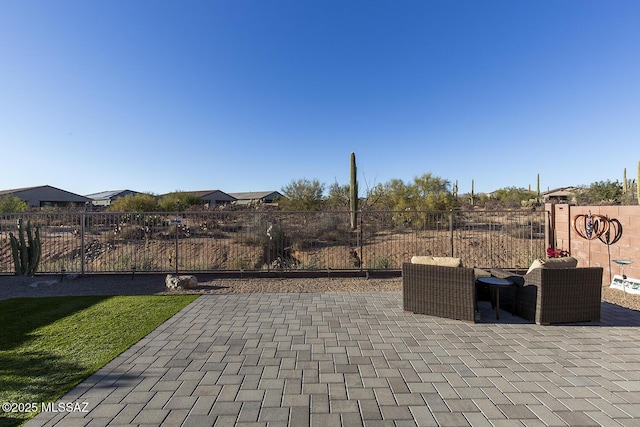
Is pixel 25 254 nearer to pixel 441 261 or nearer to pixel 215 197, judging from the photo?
pixel 441 261

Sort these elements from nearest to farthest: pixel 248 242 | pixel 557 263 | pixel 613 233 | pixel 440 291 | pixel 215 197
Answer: pixel 557 263, pixel 440 291, pixel 613 233, pixel 248 242, pixel 215 197

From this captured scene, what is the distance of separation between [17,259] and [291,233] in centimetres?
Answer: 765

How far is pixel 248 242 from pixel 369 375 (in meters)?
8.78

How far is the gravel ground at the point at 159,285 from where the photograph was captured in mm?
6898

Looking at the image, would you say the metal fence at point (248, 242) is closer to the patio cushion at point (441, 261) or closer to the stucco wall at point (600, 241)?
the stucco wall at point (600, 241)

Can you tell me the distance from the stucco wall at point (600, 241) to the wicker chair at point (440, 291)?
14.9 ft

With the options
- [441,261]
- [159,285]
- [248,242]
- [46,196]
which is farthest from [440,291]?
[46,196]

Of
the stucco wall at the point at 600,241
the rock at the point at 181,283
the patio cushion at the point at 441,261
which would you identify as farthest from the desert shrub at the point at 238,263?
the stucco wall at the point at 600,241

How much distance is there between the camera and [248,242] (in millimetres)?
11297

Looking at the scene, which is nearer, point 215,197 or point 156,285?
point 156,285

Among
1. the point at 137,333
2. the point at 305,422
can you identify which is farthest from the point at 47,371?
the point at 305,422

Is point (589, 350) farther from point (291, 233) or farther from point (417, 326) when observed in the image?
point (291, 233)

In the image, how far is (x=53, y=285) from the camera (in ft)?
24.7

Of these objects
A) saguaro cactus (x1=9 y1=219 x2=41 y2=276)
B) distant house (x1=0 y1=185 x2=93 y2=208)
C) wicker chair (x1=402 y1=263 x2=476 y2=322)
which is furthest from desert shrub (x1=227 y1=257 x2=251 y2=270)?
distant house (x1=0 y1=185 x2=93 y2=208)
